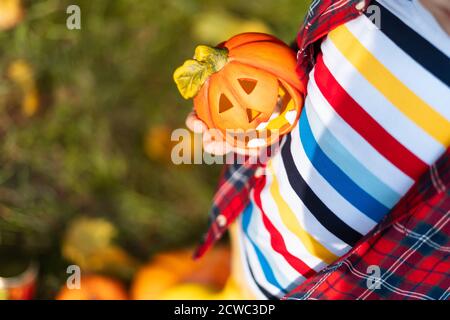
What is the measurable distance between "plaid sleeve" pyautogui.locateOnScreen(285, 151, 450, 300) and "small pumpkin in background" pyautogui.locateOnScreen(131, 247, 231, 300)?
376mm

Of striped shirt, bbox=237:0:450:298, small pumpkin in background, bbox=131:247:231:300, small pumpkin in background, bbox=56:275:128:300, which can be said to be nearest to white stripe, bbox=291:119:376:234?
striped shirt, bbox=237:0:450:298

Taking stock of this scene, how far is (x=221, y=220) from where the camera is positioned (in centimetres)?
103

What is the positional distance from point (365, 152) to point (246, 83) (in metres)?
0.19

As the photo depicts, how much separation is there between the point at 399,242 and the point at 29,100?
1.08 metres

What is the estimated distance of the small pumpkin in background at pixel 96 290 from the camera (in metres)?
1.31

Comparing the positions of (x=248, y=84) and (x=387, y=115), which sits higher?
(x=248, y=84)

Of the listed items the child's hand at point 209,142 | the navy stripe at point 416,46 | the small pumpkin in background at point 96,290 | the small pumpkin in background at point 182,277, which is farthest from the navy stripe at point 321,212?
the small pumpkin in background at point 96,290

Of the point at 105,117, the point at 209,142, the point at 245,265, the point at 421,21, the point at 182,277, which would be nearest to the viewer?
the point at 421,21

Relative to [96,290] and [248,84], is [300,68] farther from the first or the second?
[96,290]

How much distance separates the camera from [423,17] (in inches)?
26.2

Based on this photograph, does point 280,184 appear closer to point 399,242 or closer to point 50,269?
point 399,242

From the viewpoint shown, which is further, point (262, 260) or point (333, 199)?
point (262, 260)

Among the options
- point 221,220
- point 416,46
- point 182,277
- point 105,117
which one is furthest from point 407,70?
point 105,117

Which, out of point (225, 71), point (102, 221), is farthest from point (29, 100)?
point (225, 71)
